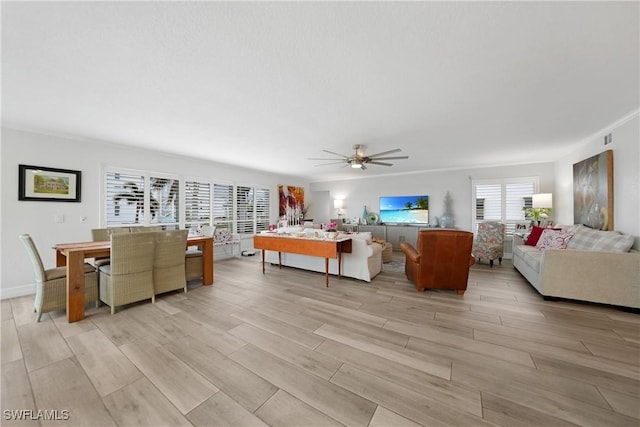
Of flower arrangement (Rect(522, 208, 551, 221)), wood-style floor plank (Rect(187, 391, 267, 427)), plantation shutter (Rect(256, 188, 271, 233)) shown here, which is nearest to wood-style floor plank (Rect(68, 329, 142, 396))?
wood-style floor plank (Rect(187, 391, 267, 427))

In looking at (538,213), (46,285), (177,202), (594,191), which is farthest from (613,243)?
(177,202)

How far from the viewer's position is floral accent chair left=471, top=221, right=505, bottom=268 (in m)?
4.58

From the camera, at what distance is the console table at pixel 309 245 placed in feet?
11.2

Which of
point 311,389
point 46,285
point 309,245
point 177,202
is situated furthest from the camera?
point 177,202

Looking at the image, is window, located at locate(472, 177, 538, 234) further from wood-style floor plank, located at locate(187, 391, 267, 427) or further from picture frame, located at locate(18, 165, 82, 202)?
picture frame, located at locate(18, 165, 82, 202)

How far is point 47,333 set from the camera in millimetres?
2109

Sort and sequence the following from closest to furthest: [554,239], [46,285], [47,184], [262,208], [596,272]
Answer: [46,285] → [596,272] → [47,184] → [554,239] → [262,208]

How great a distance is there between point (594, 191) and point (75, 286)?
6.88 meters

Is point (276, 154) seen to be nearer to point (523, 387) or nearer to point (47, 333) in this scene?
point (47, 333)

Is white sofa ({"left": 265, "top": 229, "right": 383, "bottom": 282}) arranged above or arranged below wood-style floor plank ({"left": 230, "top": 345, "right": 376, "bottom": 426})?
above

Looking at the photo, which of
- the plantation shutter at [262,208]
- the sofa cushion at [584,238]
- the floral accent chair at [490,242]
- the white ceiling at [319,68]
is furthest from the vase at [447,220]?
the plantation shutter at [262,208]

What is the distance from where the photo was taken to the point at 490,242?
4.65 m

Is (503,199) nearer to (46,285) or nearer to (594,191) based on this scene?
(594,191)

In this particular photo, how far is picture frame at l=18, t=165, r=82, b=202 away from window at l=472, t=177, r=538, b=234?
26.8 ft
